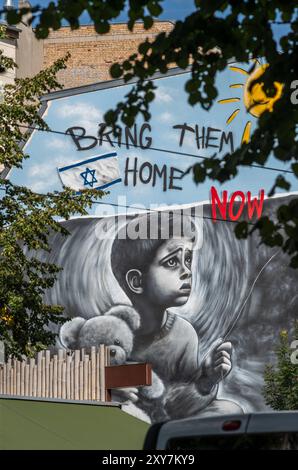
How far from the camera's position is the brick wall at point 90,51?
126 feet

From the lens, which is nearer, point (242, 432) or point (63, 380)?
point (242, 432)

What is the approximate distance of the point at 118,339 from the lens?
28.3 m

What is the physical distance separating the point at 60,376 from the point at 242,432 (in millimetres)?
12123

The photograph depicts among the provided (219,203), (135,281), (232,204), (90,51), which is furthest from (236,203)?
(90,51)

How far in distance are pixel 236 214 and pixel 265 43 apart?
846 inches

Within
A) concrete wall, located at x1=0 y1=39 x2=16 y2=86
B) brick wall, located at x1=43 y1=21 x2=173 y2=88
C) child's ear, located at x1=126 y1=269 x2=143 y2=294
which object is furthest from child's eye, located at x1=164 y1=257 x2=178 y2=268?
brick wall, located at x1=43 y1=21 x2=173 y2=88

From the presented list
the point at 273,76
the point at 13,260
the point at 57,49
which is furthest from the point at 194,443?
the point at 57,49

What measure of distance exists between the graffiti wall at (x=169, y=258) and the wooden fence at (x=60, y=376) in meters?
8.19

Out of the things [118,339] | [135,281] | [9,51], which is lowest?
[118,339]

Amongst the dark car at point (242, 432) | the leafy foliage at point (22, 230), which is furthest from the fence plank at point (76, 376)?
the dark car at point (242, 432)

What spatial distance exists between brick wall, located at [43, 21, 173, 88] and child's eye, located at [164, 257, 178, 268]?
40.2 ft

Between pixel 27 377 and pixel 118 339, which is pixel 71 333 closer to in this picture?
pixel 118 339

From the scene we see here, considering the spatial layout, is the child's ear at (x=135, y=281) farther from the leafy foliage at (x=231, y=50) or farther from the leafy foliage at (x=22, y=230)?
the leafy foliage at (x=231, y=50)

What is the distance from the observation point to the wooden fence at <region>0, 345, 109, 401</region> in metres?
18.6
